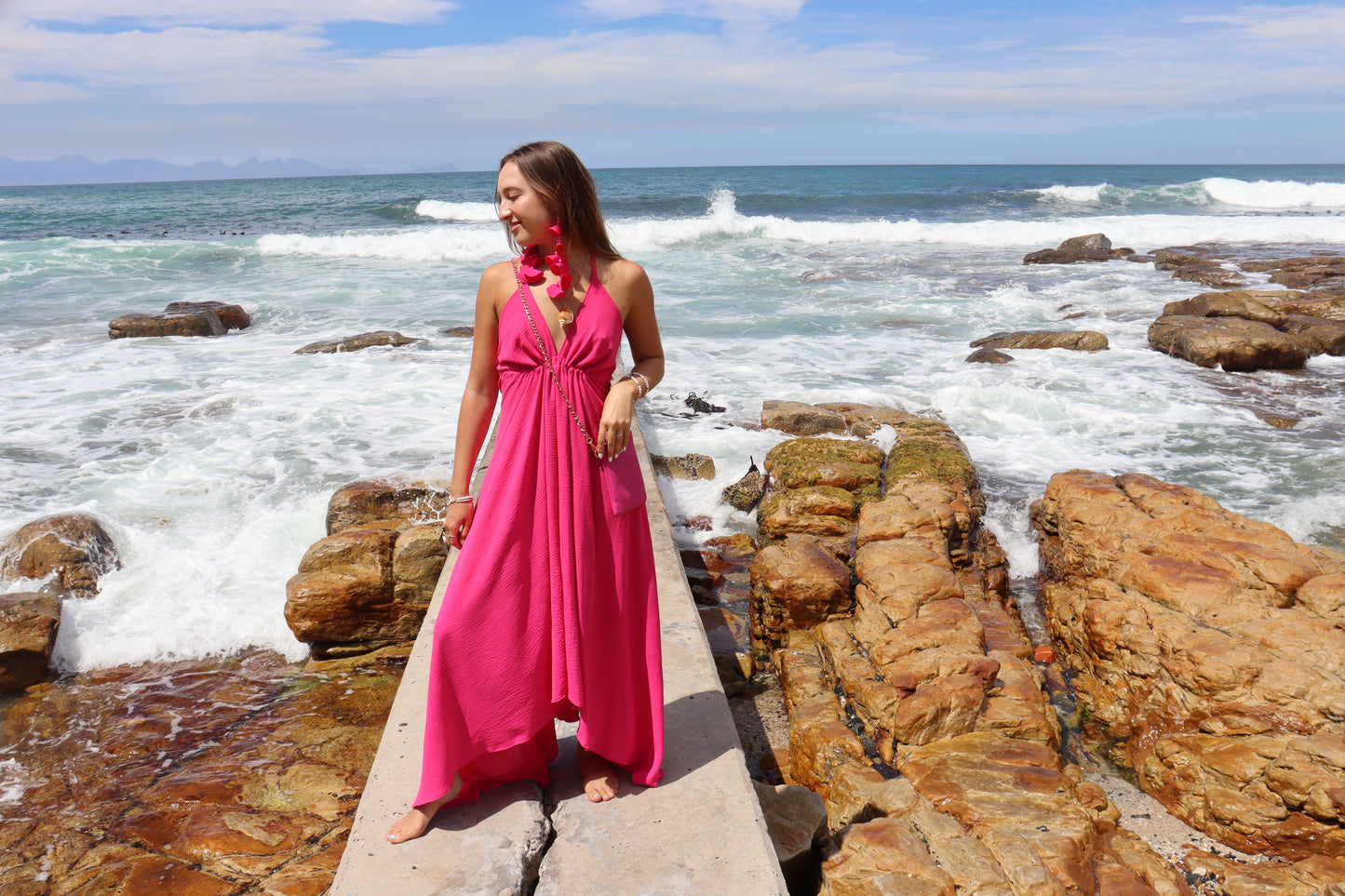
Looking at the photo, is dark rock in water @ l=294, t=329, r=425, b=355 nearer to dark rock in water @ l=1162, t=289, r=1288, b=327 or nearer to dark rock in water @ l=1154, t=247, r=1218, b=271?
dark rock in water @ l=1162, t=289, r=1288, b=327

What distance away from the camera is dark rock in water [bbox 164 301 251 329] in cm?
1362

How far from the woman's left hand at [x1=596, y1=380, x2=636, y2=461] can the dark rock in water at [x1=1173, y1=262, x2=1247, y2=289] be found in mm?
18225

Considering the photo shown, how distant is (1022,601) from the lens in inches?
212

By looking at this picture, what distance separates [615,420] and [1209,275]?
1956 centimetres

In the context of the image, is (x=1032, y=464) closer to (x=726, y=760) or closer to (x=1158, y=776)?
(x=1158, y=776)

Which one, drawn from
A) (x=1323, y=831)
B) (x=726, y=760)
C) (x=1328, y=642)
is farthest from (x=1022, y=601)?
(x=726, y=760)

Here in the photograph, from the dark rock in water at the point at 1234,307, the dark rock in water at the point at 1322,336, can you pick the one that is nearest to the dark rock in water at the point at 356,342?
the dark rock in water at the point at 1234,307

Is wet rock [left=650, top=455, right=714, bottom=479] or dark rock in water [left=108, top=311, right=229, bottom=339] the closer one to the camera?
wet rock [left=650, top=455, right=714, bottom=479]

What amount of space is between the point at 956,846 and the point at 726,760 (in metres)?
0.80

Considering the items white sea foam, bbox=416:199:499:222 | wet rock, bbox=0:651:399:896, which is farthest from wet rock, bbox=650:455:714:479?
white sea foam, bbox=416:199:499:222

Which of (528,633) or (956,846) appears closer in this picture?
(528,633)

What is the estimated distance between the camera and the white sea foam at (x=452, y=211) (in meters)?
37.0

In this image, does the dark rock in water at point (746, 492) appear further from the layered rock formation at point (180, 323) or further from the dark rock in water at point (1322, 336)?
the layered rock formation at point (180, 323)

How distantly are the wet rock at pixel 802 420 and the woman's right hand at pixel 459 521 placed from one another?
5.86 meters
